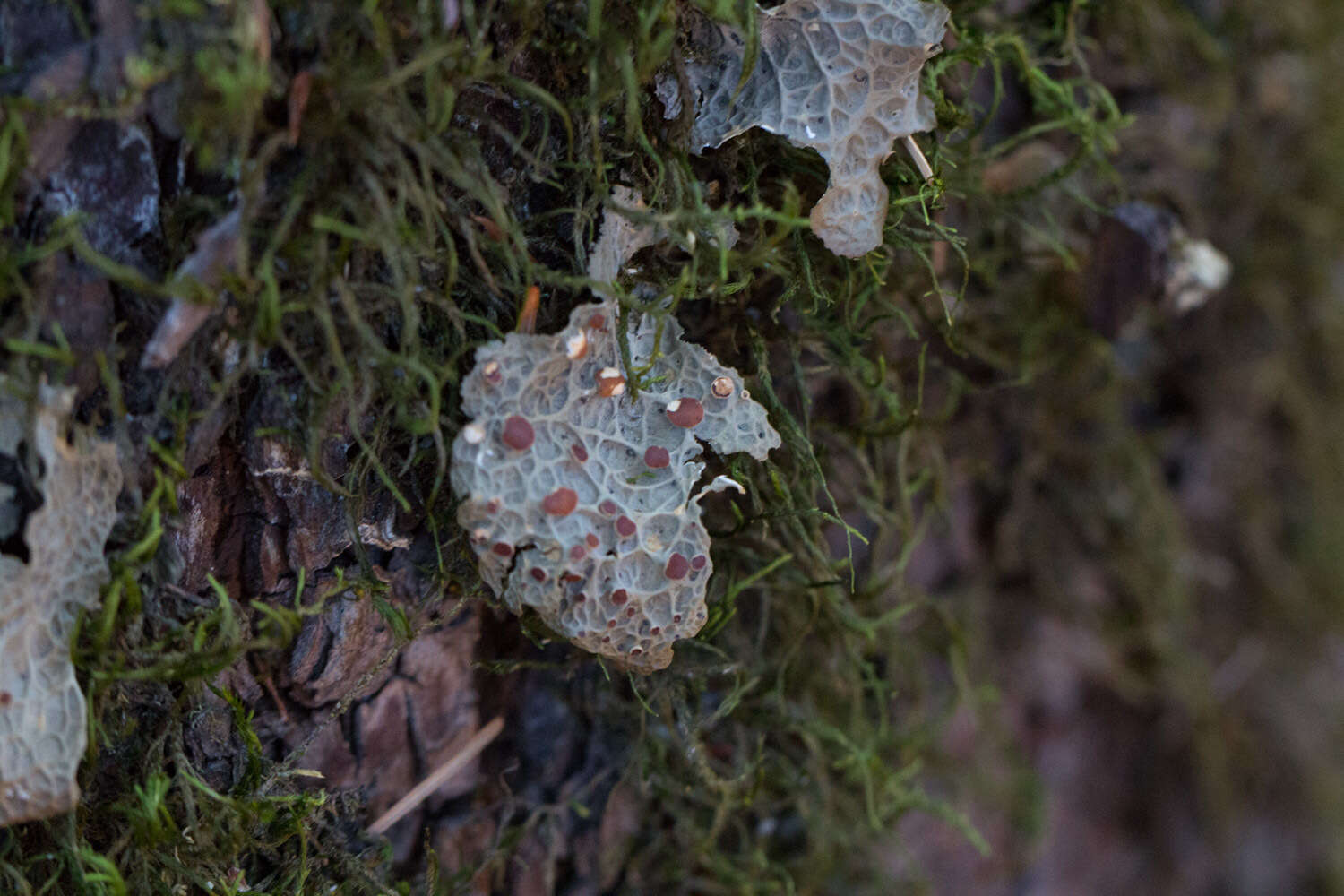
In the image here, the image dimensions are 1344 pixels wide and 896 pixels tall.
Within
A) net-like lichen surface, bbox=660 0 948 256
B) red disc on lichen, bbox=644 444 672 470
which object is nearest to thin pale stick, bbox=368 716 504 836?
red disc on lichen, bbox=644 444 672 470

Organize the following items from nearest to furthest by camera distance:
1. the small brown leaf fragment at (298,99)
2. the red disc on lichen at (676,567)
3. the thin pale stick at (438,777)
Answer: the small brown leaf fragment at (298,99) < the red disc on lichen at (676,567) < the thin pale stick at (438,777)

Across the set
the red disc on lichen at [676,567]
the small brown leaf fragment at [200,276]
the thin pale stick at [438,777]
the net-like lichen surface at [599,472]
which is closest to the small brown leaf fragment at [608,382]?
the net-like lichen surface at [599,472]

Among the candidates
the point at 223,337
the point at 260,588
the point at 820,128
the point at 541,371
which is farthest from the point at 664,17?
the point at 260,588

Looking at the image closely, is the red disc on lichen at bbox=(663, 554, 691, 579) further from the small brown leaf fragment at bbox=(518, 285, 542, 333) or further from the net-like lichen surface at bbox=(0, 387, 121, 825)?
the net-like lichen surface at bbox=(0, 387, 121, 825)

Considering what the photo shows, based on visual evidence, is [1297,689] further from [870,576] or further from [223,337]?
[223,337]

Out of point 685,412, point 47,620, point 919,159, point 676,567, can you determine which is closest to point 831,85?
point 919,159

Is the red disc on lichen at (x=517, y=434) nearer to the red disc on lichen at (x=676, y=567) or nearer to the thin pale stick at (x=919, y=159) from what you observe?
the red disc on lichen at (x=676, y=567)
